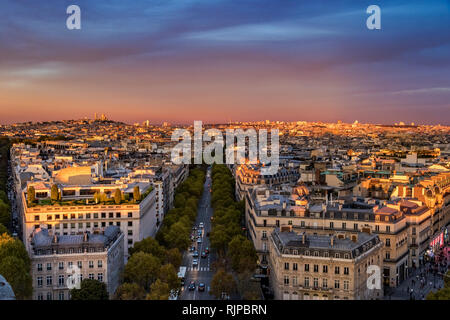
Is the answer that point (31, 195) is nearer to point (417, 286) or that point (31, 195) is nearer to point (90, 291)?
point (90, 291)

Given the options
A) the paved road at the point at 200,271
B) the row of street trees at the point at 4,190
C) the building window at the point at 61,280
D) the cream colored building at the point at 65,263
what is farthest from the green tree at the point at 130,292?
the row of street trees at the point at 4,190

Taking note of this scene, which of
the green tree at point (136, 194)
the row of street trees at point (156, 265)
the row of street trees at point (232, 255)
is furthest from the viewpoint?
the green tree at point (136, 194)

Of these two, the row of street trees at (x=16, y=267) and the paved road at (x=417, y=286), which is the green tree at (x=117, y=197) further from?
the paved road at (x=417, y=286)

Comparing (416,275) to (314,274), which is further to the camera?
(416,275)

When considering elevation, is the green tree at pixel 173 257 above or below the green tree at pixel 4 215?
below
